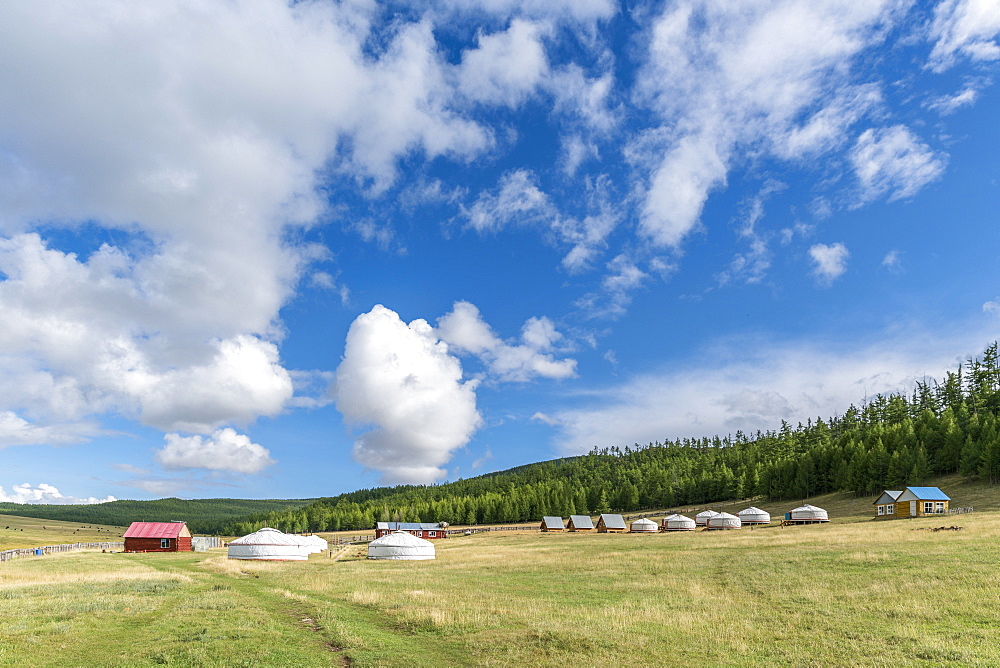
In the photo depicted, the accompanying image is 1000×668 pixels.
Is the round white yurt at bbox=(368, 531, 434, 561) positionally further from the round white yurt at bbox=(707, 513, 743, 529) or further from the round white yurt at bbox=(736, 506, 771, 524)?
the round white yurt at bbox=(736, 506, 771, 524)

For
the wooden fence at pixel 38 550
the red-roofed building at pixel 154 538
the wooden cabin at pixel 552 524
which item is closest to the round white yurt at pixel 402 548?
the red-roofed building at pixel 154 538

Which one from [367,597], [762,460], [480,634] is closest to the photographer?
[480,634]

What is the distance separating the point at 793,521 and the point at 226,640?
87427mm

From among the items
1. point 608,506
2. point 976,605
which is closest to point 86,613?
point 976,605

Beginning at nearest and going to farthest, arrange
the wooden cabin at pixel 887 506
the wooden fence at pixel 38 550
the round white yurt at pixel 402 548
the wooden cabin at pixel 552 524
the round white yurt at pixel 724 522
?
the round white yurt at pixel 402 548, the wooden fence at pixel 38 550, the wooden cabin at pixel 887 506, the round white yurt at pixel 724 522, the wooden cabin at pixel 552 524

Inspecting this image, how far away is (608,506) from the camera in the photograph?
15588cm

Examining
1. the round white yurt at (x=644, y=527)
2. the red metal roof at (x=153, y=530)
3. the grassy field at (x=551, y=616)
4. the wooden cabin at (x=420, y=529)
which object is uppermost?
the grassy field at (x=551, y=616)

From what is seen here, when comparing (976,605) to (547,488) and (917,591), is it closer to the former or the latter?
(917,591)

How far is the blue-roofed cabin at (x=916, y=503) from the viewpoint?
77.2 metres

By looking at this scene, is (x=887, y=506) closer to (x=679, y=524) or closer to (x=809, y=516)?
(x=809, y=516)

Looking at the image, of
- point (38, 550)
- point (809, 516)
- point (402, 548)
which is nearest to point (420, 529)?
point (402, 548)

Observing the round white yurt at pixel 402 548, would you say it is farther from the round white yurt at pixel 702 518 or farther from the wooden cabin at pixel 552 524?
the round white yurt at pixel 702 518

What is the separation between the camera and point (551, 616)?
23312mm

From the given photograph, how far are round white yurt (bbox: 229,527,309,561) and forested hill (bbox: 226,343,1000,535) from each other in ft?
319
